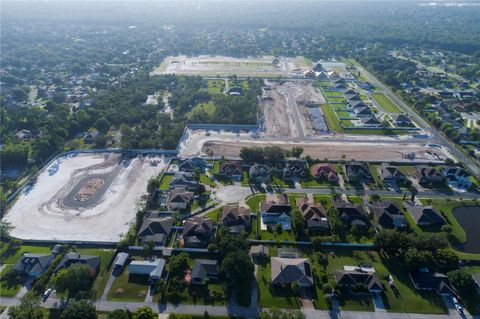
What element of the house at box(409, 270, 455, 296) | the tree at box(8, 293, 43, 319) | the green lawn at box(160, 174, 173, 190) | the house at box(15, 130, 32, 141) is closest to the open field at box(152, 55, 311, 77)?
the house at box(15, 130, 32, 141)

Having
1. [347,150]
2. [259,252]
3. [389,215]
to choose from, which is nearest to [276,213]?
[259,252]

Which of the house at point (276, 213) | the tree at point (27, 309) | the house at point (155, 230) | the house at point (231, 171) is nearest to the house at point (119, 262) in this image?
the house at point (155, 230)

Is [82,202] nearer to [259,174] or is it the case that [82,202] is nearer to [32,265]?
[32,265]

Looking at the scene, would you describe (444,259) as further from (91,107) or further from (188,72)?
(188,72)

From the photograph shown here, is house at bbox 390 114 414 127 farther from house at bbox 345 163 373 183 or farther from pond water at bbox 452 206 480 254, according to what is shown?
pond water at bbox 452 206 480 254

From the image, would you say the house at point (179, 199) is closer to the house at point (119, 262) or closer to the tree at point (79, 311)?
the house at point (119, 262)
